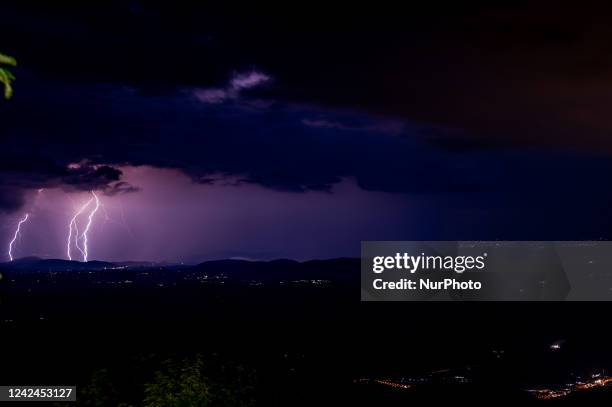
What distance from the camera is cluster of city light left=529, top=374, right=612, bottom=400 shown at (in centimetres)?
4912

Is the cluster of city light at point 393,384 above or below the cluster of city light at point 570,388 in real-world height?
above

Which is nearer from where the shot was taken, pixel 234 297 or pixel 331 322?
pixel 331 322

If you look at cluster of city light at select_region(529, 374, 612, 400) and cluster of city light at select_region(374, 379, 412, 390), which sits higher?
cluster of city light at select_region(374, 379, 412, 390)

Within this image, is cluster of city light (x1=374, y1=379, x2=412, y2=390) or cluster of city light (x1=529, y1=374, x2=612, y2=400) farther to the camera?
cluster of city light (x1=374, y1=379, x2=412, y2=390)

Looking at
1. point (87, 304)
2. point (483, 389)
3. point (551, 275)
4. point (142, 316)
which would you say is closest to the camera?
point (483, 389)

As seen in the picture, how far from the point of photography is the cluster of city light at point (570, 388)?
4912cm

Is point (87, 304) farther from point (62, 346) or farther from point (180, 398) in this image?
point (180, 398)

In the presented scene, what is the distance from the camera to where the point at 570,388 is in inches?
2116

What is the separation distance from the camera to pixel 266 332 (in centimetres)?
7500

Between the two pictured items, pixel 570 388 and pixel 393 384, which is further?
pixel 570 388

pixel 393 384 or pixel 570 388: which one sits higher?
pixel 393 384

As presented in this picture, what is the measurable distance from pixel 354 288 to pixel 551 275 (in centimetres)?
4991

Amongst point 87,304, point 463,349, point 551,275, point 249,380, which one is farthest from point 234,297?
point 249,380

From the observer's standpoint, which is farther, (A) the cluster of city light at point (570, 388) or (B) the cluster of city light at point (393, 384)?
(B) the cluster of city light at point (393, 384)
